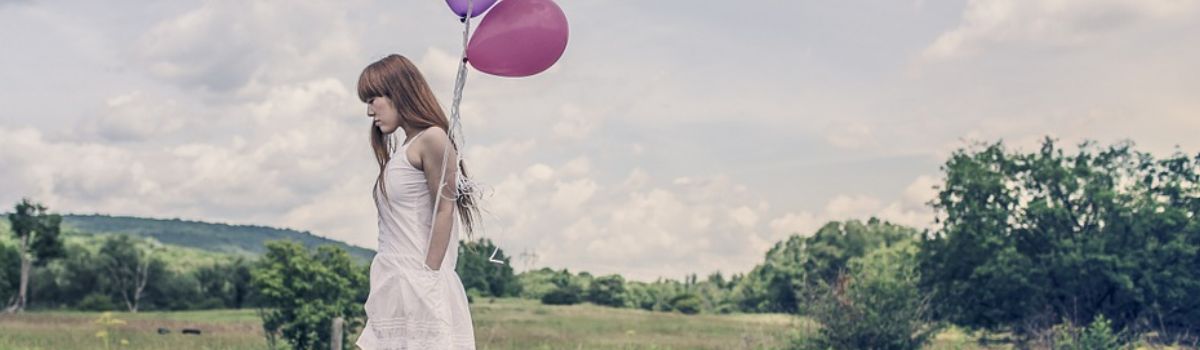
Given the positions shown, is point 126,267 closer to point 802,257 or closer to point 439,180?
point 802,257

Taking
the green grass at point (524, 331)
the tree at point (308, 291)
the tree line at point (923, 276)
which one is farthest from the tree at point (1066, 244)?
the tree at point (308, 291)

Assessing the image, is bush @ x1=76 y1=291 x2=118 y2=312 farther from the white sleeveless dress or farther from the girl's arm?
the girl's arm

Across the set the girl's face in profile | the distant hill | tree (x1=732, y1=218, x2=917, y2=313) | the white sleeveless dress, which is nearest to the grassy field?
the white sleeveless dress

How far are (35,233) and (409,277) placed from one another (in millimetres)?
51519

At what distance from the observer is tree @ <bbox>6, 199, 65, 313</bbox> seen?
165 feet

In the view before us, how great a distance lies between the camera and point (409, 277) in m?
4.40

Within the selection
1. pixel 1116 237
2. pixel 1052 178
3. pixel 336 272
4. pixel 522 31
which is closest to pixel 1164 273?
pixel 1116 237

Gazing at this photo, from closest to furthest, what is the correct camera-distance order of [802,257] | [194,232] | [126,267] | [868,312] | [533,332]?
1. [868,312]
2. [533,332]
3. [126,267]
4. [802,257]
5. [194,232]

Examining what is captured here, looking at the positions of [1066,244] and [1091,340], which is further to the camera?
[1066,244]

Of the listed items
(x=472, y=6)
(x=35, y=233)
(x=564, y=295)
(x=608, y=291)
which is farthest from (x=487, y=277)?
(x=472, y=6)

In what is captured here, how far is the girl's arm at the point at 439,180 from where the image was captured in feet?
14.1

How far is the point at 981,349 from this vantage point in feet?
91.1

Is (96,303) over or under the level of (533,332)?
over

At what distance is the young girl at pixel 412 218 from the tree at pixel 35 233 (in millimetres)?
50717
